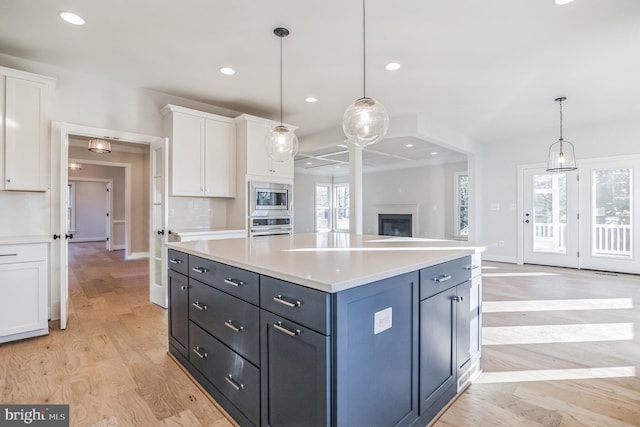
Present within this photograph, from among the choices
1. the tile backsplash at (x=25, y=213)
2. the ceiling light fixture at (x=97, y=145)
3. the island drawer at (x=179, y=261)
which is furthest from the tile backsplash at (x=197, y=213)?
the ceiling light fixture at (x=97, y=145)

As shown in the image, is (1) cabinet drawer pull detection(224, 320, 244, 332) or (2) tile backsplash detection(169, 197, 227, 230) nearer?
(1) cabinet drawer pull detection(224, 320, 244, 332)

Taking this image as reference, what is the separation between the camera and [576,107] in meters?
4.45

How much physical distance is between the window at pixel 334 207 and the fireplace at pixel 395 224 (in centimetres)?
156

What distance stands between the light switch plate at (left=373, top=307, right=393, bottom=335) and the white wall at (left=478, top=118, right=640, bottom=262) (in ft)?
18.1

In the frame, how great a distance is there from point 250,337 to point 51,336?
94.8 inches

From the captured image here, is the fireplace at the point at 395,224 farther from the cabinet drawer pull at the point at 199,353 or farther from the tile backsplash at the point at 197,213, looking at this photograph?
the cabinet drawer pull at the point at 199,353

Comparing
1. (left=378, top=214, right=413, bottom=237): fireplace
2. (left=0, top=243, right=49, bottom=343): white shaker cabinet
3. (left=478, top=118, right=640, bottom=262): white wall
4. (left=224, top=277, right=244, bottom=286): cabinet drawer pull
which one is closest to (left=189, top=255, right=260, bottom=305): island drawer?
(left=224, top=277, right=244, bottom=286): cabinet drawer pull

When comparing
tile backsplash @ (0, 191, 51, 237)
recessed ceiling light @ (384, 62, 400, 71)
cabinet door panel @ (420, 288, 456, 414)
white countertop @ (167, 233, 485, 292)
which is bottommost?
cabinet door panel @ (420, 288, 456, 414)

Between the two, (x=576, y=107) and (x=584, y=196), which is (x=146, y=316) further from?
(x=584, y=196)

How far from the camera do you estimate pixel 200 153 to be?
3.89 meters

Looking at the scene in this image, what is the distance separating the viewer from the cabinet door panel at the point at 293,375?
1.15 m

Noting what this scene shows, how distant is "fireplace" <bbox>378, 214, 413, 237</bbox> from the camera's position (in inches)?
350

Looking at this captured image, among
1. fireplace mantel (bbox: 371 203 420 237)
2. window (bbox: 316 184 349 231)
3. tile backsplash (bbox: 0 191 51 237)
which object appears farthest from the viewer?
window (bbox: 316 184 349 231)

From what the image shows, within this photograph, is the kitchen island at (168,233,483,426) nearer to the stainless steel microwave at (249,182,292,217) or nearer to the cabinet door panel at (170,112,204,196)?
the cabinet door panel at (170,112,204,196)
